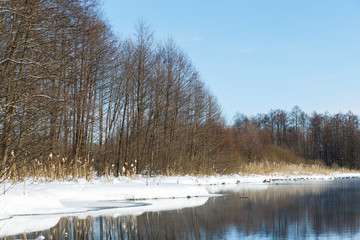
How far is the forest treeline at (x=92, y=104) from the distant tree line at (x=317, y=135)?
127 ft

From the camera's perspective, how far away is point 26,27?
1022 cm

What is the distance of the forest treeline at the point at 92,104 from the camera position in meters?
10.4

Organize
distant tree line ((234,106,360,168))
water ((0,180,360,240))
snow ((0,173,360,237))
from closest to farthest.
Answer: water ((0,180,360,240)) → snow ((0,173,360,237)) → distant tree line ((234,106,360,168))

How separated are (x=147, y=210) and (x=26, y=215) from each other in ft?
10.8

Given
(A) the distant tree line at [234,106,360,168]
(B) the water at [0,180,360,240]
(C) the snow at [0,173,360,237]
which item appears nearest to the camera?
(B) the water at [0,180,360,240]

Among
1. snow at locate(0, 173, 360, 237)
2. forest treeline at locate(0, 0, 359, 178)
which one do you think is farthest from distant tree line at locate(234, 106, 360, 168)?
snow at locate(0, 173, 360, 237)

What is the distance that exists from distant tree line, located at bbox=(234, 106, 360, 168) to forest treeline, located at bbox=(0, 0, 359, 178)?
38701 millimetres

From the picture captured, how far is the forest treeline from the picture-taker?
34.0ft

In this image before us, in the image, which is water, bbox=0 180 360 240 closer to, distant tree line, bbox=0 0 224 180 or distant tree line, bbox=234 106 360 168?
distant tree line, bbox=0 0 224 180

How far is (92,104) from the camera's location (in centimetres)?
2164

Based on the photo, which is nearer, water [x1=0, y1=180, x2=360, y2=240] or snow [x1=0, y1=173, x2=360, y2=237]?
water [x1=0, y1=180, x2=360, y2=240]

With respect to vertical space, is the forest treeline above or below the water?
above

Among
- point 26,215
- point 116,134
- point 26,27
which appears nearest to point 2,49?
point 26,27

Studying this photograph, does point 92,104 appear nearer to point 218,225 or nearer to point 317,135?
point 218,225
